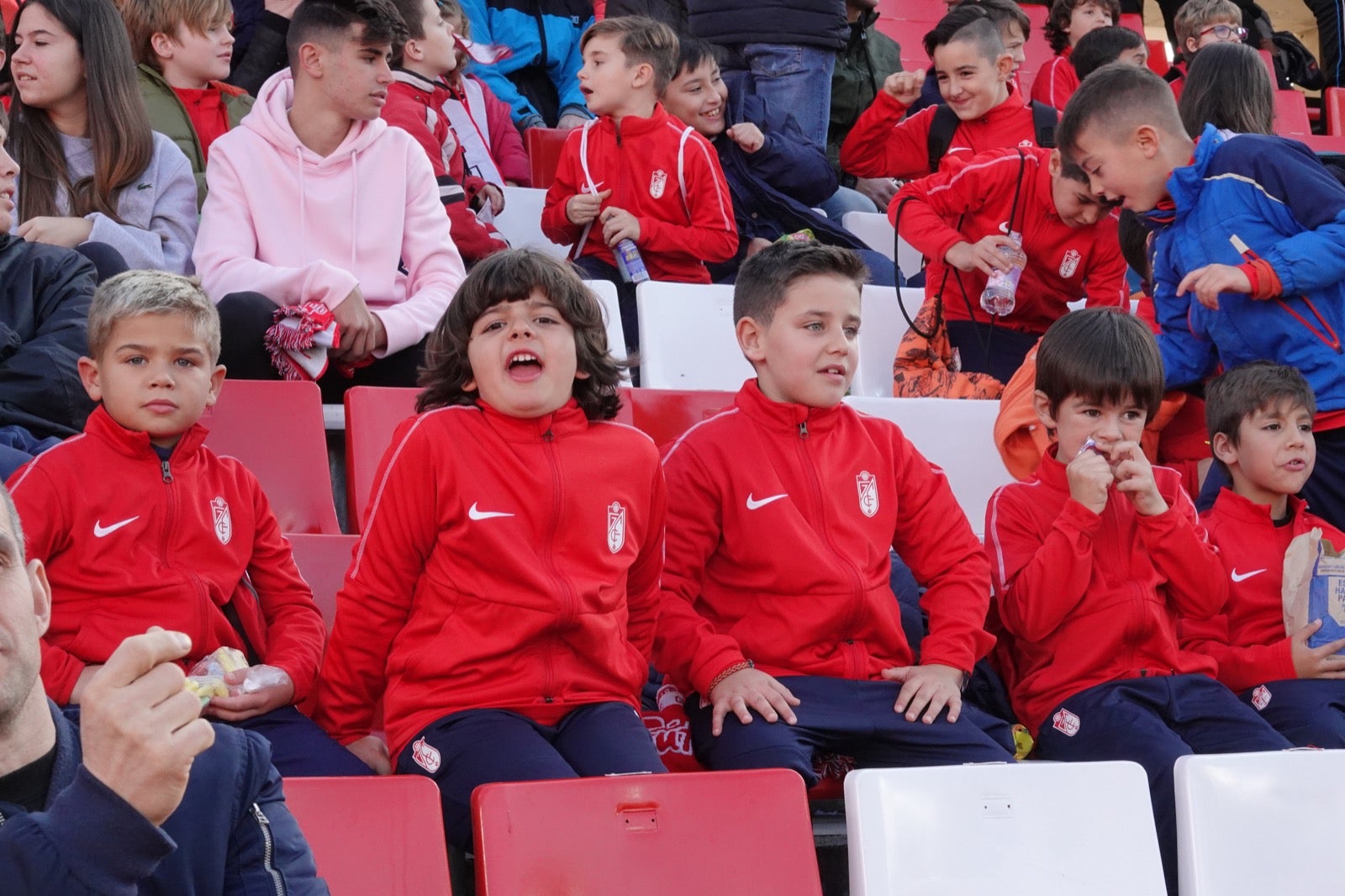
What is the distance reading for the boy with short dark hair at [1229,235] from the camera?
346 cm

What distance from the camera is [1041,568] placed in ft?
9.59

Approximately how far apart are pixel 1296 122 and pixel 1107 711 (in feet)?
19.4

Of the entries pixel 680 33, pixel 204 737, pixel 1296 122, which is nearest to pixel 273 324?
pixel 204 737

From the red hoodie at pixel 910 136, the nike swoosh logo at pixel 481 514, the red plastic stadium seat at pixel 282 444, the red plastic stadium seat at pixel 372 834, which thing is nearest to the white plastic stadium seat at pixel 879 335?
the red hoodie at pixel 910 136

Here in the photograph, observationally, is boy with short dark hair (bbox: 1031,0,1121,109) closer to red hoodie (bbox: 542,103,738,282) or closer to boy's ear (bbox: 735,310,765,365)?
red hoodie (bbox: 542,103,738,282)

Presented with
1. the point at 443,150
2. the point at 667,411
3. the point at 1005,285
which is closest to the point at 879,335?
the point at 1005,285

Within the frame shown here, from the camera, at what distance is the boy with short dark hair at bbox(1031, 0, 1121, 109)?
661 centimetres

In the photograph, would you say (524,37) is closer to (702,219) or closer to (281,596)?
(702,219)

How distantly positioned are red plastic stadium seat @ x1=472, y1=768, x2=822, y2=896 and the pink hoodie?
1787mm

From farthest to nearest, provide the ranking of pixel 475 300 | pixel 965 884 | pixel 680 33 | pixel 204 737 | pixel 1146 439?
pixel 680 33 → pixel 1146 439 → pixel 475 300 → pixel 965 884 → pixel 204 737

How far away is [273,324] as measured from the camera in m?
3.45

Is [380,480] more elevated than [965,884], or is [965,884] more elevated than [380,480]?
[380,480]

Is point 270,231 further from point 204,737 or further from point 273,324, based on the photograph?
point 204,737

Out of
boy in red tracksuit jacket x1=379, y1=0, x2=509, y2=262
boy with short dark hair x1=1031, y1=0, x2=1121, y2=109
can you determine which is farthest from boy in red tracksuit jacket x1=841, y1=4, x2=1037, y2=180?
boy in red tracksuit jacket x1=379, y1=0, x2=509, y2=262
